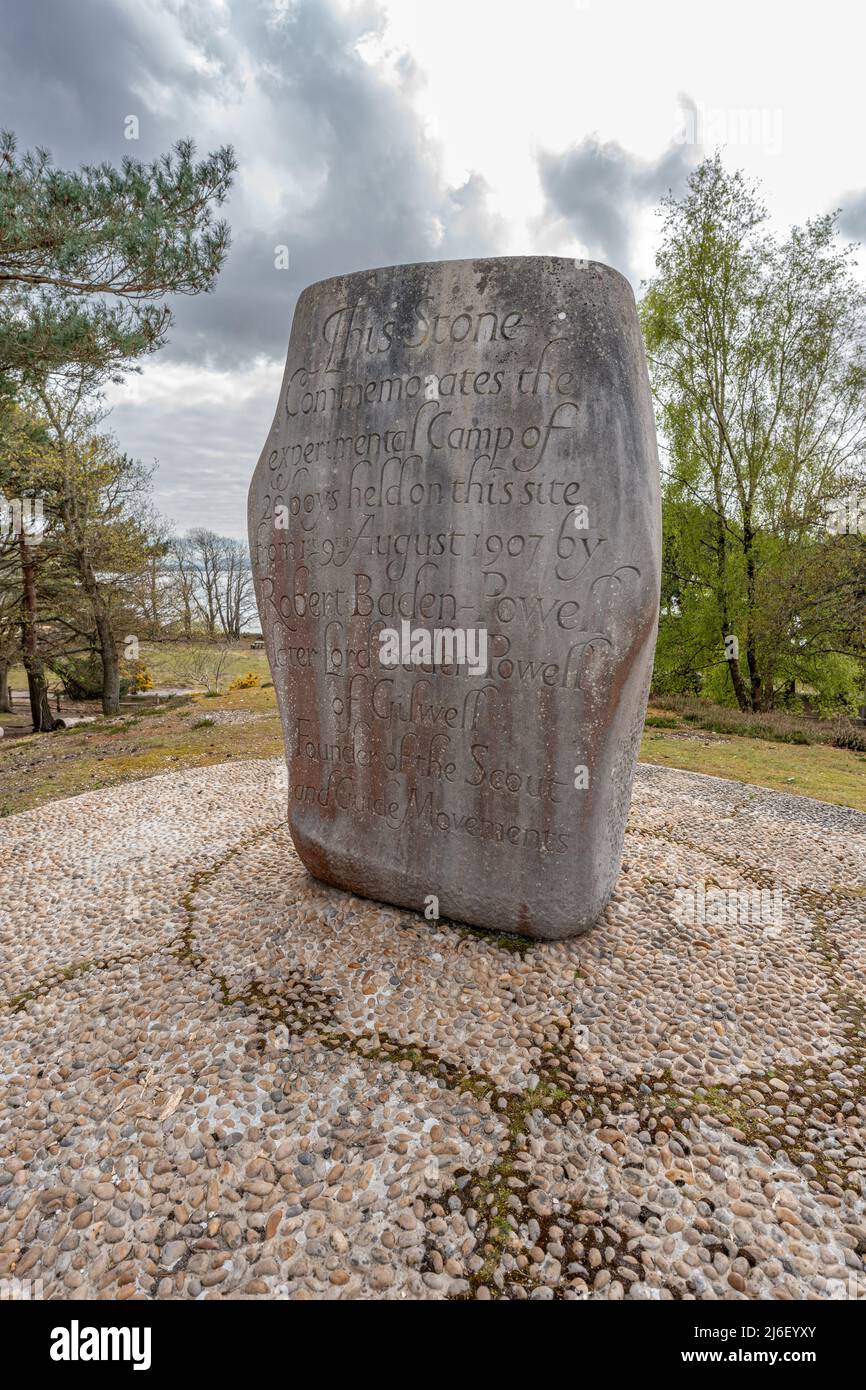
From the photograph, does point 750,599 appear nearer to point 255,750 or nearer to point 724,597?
point 724,597

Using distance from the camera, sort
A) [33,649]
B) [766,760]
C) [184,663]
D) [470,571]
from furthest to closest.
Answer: [184,663] → [33,649] → [766,760] → [470,571]

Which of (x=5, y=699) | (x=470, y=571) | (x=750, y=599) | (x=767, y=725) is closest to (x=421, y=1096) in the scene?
(x=470, y=571)

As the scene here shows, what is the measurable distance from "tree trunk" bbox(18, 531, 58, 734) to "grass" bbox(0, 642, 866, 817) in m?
2.38

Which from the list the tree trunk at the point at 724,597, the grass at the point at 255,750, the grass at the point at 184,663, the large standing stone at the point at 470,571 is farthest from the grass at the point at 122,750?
the tree trunk at the point at 724,597

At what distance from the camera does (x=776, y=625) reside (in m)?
12.7

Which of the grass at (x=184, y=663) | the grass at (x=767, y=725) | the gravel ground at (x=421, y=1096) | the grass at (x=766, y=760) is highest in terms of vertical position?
the grass at (x=184, y=663)

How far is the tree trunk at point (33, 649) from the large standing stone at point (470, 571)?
11.5 metres

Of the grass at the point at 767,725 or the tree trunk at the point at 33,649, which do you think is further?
the tree trunk at the point at 33,649

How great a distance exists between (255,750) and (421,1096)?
24.0 ft

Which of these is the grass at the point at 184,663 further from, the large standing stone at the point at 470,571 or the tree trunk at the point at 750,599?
the large standing stone at the point at 470,571

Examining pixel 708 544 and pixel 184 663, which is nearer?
pixel 708 544

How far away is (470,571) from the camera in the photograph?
3400mm

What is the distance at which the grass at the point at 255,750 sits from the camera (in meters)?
7.94
